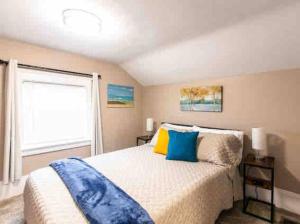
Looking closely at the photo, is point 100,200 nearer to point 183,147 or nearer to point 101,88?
point 183,147

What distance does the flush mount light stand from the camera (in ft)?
5.55

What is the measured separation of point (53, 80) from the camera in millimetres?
2805

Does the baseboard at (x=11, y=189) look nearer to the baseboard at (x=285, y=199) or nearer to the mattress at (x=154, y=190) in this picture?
the mattress at (x=154, y=190)

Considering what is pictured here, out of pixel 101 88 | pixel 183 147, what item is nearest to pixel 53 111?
pixel 101 88

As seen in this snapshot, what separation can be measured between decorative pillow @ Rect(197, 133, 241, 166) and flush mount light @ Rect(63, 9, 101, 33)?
1865 millimetres

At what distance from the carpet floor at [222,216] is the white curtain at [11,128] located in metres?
0.31

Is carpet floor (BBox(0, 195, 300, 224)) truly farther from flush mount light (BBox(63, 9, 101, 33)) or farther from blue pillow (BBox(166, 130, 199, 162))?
flush mount light (BBox(63, 9, 101, 33))

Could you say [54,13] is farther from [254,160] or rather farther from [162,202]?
[254,160]

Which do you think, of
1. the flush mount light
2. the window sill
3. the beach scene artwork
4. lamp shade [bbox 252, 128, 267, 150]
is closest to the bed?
lamp shade [bbox 252, 128, 267, 150]

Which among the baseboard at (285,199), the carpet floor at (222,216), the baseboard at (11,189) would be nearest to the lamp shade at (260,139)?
the baseboard at (285,199)

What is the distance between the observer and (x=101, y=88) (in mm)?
3344

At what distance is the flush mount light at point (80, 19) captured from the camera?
169cm

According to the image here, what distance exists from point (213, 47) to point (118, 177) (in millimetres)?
1979

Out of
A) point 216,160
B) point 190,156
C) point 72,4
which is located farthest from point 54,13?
point 216,160
